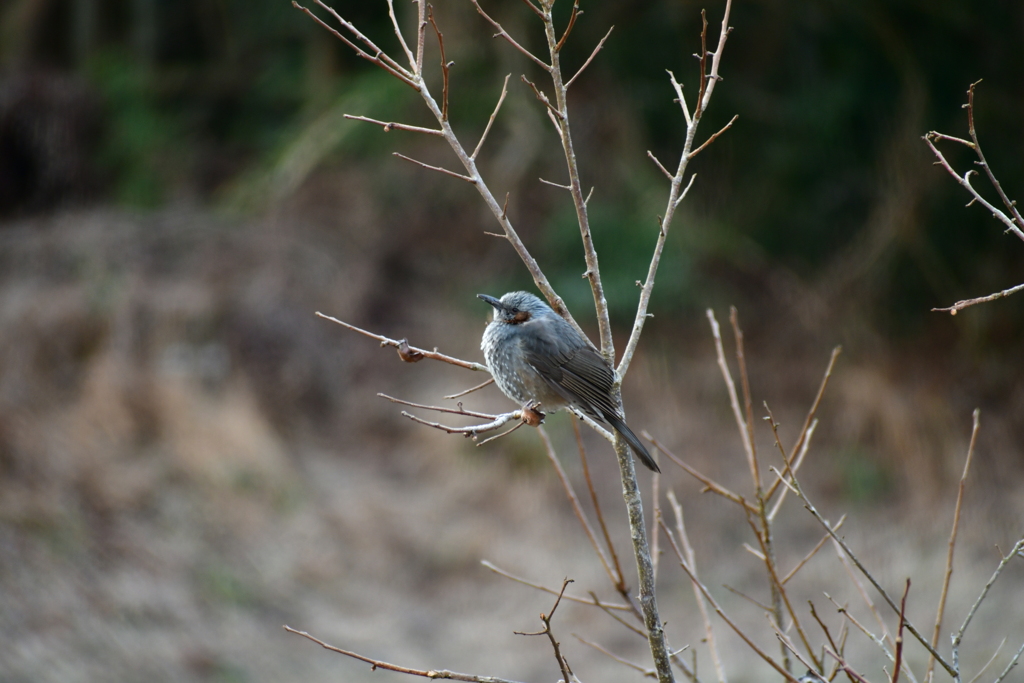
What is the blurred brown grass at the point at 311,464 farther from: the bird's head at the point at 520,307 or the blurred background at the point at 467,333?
the bird's head at the point at 520,307

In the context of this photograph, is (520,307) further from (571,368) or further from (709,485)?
(709,485)

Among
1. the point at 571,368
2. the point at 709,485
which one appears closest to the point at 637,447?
the point at 709,485

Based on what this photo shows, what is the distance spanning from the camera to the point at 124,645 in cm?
516

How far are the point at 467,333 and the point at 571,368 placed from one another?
195 inches

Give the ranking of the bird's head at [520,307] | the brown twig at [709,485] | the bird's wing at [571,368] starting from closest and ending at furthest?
the brown twig at [709,485]
the bird's wing at [571,368]
the bird's head at [520,307]

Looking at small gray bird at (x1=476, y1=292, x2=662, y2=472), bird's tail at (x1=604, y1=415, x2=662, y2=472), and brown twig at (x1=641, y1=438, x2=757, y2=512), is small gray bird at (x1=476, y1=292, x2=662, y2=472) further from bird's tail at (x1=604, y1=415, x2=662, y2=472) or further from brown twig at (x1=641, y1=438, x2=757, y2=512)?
brown twig at (x1=641, y1=438, x2=757, y2=512)

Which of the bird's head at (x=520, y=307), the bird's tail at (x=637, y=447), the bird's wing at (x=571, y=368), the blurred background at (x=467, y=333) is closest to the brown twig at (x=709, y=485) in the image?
the bird's tail at (x=637, y=447)

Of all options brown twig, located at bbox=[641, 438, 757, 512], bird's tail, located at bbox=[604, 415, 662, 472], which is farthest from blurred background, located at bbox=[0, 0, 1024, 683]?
brown twig, located at bbox=[641, 438, 757, 512]

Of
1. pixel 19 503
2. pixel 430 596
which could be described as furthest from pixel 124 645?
pixel 430 596

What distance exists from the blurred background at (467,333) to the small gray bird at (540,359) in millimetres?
3440

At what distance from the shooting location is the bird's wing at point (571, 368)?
2.66 m

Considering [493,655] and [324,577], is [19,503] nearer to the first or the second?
[324,577]

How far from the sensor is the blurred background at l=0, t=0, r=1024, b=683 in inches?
Answer: 234

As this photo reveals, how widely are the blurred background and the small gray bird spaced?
3440 mm
